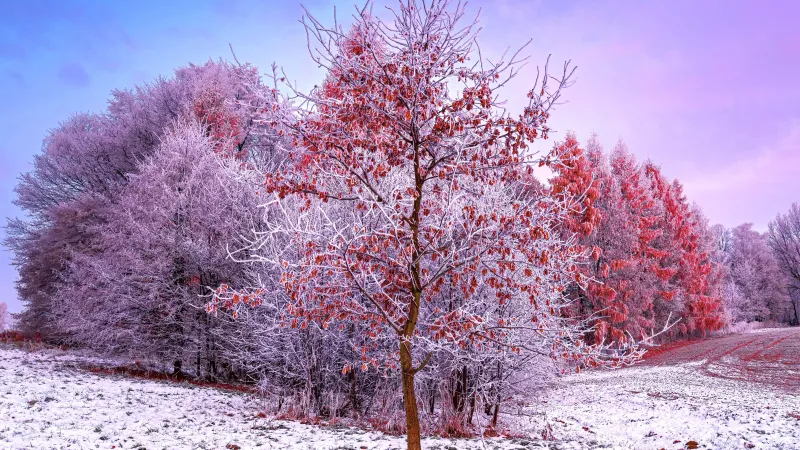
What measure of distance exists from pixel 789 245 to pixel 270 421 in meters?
76.5

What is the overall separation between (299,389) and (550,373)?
19.1 feet

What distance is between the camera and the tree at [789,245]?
6378 centimetres

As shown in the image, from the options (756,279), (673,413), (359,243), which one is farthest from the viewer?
(756,279)

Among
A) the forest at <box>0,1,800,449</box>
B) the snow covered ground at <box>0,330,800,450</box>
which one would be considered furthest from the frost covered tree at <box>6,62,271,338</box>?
the snow covered ground at <box>0,330,800,450</box>

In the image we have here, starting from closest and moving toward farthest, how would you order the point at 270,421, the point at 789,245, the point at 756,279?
the point at 270,421, the point at 756,279, the point at 789,245

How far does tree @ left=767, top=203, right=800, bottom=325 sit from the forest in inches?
1204

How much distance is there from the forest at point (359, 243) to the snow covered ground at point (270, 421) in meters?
1.24

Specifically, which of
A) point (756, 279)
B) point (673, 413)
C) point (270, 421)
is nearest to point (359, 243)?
point (270, 421)

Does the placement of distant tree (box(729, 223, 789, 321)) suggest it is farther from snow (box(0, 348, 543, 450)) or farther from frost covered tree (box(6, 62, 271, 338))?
snow (box(0, 348, 543, 450))

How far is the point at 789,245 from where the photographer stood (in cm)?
6494

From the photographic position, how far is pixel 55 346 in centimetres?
2183

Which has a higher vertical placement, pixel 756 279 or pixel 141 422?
pixel 756 279

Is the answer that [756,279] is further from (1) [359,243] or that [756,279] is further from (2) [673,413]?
(1) [359,243]

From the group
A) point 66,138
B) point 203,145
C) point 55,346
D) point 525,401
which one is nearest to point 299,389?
point 525,401
